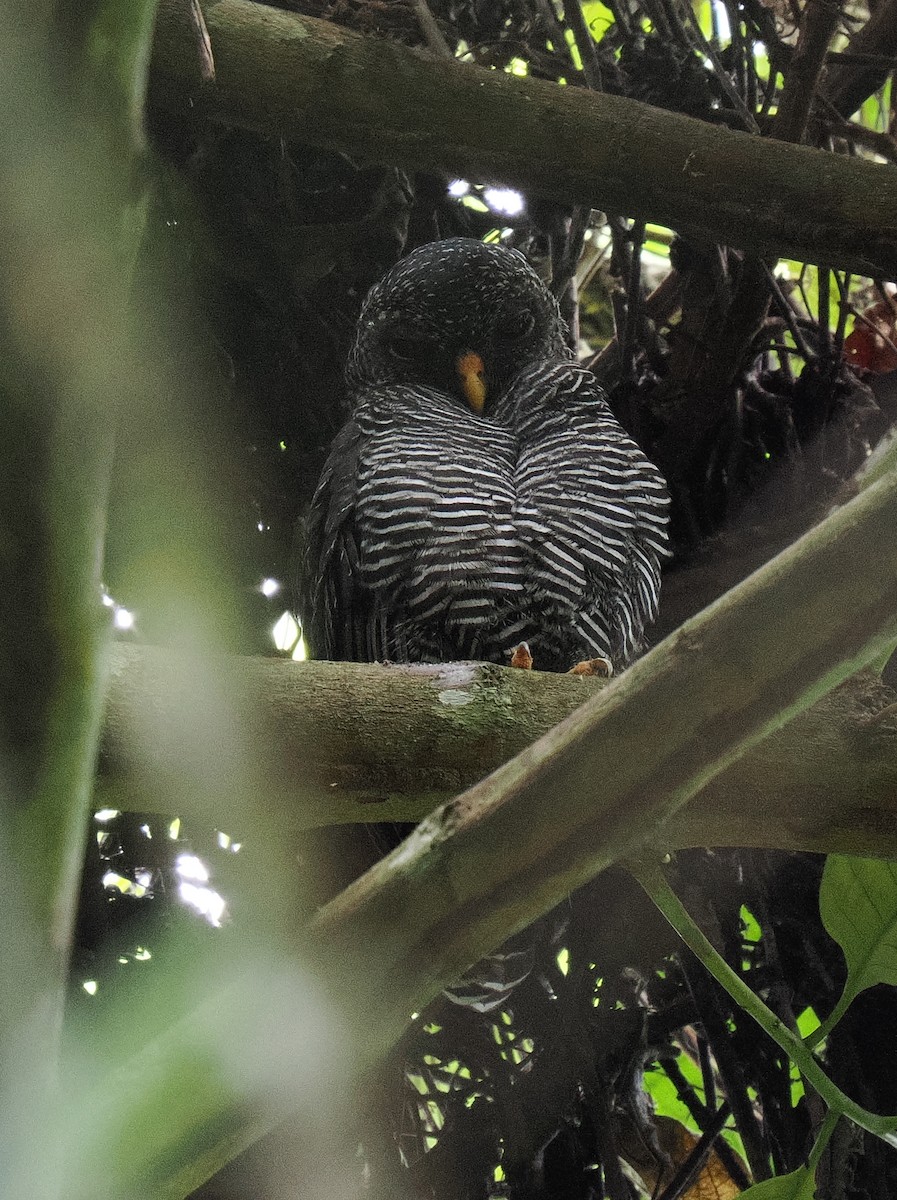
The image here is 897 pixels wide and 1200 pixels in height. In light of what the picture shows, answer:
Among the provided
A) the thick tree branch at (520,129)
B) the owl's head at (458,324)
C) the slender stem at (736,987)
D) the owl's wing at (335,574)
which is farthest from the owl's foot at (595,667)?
the owl's head at (458,324)

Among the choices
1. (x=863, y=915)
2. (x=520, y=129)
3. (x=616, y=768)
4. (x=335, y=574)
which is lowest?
(x=335, y=574)

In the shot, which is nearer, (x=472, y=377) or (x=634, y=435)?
(x=634, y=435)

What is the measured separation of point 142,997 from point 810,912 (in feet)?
2.81

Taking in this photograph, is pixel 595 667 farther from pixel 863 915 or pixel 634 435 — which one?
pixel 634 435

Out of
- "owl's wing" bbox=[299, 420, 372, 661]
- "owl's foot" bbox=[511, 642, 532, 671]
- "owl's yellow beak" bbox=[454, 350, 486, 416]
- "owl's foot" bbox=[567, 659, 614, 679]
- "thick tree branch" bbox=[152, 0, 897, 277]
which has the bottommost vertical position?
"owl's wing" bbox=[299, 420, 372, 661]

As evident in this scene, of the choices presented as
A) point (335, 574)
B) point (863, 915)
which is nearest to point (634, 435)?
point (335, 574)

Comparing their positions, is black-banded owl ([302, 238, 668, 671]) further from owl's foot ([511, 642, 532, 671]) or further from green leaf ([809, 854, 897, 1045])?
green leaf ([809, 854, 897, 1045])

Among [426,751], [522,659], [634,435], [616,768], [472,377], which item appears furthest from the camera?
[472,377]

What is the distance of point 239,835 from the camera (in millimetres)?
1136

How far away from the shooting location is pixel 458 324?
7.48 feet

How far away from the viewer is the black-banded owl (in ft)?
6.13

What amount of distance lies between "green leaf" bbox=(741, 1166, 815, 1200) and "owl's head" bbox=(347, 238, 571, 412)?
1.46m

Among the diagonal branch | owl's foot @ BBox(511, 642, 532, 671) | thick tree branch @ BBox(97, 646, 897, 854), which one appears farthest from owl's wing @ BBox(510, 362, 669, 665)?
the diagonal branch

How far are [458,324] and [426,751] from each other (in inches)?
55.9
